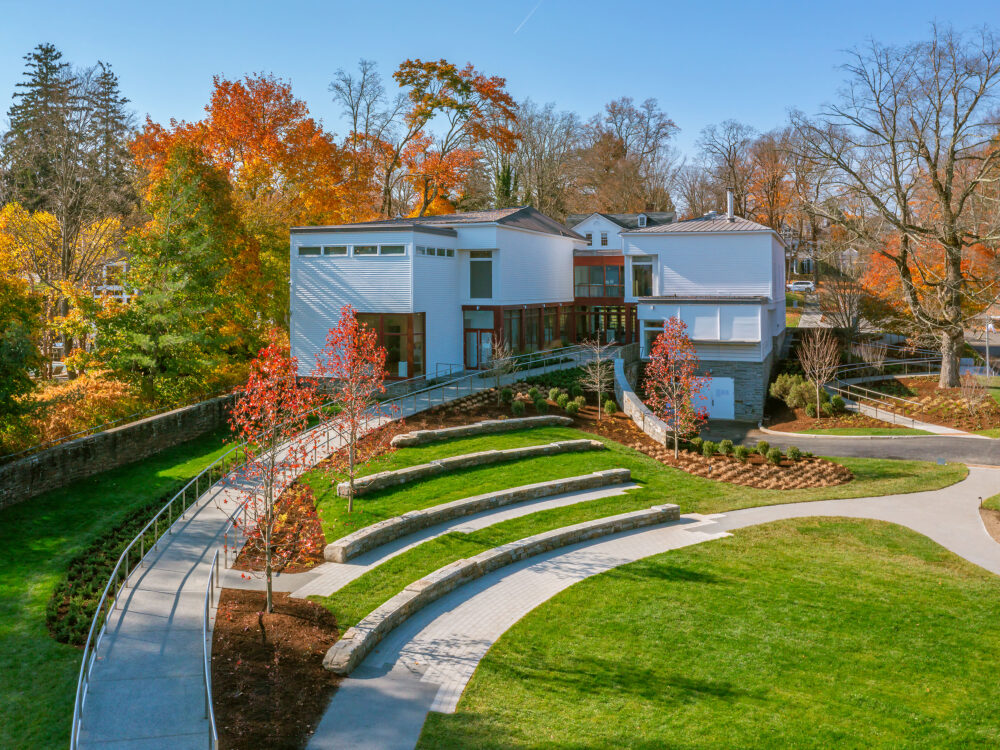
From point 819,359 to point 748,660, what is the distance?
2664 centimetres

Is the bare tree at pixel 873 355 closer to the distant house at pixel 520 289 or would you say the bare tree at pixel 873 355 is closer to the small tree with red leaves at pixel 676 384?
the distant house at pixel 520 289

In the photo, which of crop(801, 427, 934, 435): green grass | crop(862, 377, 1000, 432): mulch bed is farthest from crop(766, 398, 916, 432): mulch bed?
crop(862, 377, 1000, 432): mulch bed

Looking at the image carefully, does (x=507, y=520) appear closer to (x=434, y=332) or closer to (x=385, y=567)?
(x=385, y=567)

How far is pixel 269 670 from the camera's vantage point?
10.4 metres

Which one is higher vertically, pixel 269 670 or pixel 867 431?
pixel 867 431

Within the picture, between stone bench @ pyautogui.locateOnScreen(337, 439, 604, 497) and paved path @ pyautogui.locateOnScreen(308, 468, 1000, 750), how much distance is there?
425 centimetres

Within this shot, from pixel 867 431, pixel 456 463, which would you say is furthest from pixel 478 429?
pixel 867 431

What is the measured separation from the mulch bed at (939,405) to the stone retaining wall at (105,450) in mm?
28427

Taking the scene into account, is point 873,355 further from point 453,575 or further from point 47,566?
point 47,566

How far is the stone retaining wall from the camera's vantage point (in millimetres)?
16797

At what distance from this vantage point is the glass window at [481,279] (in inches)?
1282

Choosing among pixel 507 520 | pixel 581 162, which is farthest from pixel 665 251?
pixel 581 162

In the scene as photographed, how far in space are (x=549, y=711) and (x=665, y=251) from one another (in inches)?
1144

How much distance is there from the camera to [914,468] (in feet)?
78.5
